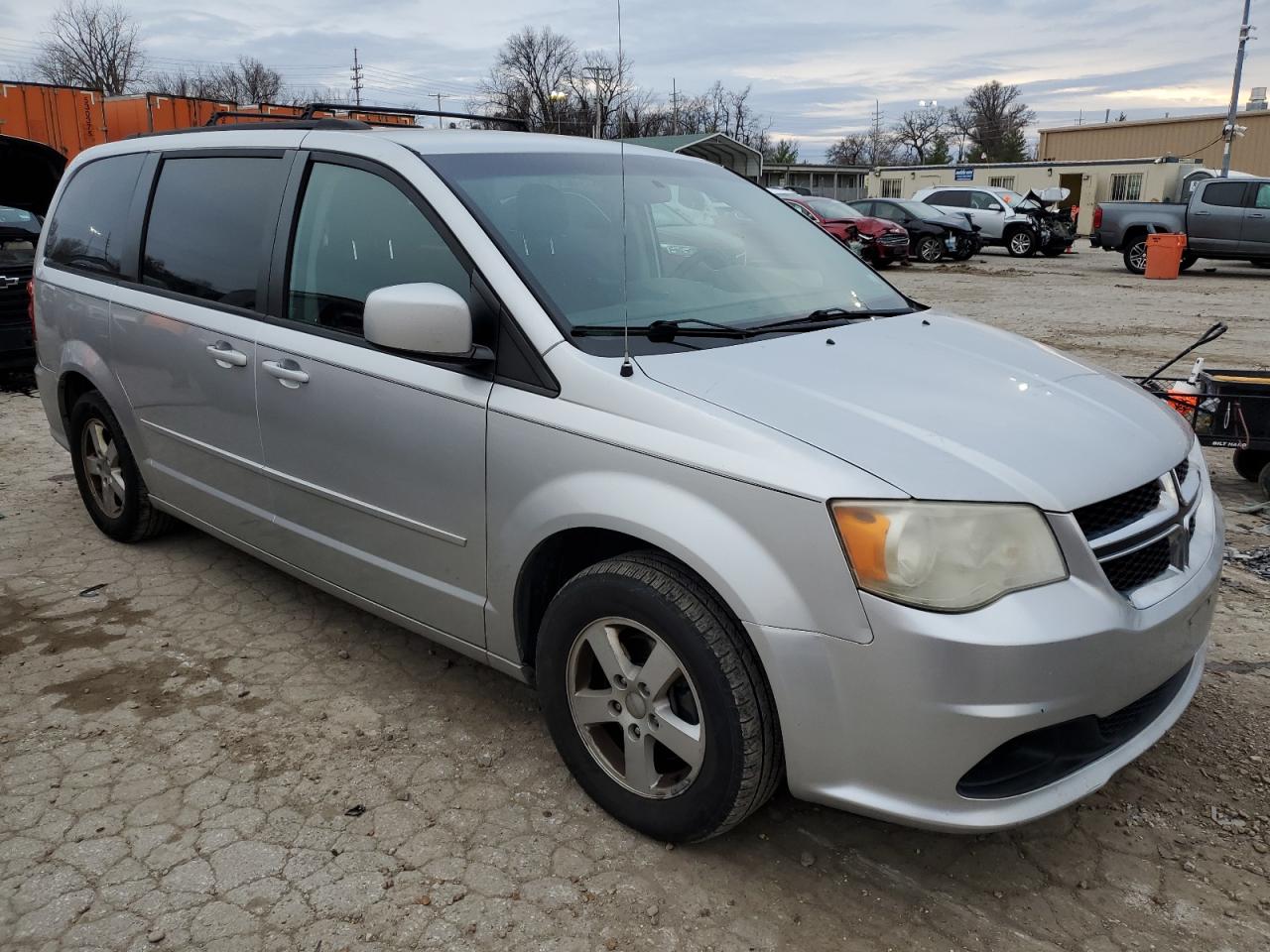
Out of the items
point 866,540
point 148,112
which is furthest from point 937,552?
point 148,112

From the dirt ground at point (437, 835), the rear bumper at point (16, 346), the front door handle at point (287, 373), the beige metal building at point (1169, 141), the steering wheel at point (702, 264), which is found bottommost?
the dirt ground at point (437, 835)

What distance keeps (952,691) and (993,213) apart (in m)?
25.3

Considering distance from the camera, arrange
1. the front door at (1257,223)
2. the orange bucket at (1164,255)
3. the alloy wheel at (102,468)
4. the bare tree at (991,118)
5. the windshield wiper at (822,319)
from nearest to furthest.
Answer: the windshield wiper at (822,319) → the alloy wheel at (102,468) → the orange bucket at (1164,255) → the front door at (1257,223) → the bare tree at (991,118)

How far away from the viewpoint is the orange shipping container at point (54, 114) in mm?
19438

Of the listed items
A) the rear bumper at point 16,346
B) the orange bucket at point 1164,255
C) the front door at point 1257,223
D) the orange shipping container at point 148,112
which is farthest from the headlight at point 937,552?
the orange shipping container at point 148,112

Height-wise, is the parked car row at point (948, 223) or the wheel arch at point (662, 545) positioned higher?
the parked car row at point (948, 223)

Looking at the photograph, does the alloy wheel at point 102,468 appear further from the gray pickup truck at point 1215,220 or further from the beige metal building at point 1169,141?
the beige metal building at point 1169,141

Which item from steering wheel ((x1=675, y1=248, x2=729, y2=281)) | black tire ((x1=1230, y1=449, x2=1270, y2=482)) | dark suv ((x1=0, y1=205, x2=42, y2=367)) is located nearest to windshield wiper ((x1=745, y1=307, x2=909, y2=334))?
steering wheel ((x1=675, y1=248, x2=729, y2=281))

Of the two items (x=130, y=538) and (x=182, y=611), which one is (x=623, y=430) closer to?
(x=182, y=611)

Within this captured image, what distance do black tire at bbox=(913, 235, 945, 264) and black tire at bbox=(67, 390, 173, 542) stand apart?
2094 cm

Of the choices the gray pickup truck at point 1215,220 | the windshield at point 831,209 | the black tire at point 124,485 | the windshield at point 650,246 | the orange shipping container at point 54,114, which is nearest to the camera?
the windshield at point 650,246

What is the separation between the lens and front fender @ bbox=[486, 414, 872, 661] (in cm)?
214

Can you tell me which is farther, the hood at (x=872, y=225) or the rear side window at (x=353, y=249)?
the hood at (x=872, y=225)

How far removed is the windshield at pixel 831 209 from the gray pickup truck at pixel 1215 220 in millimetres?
5268
